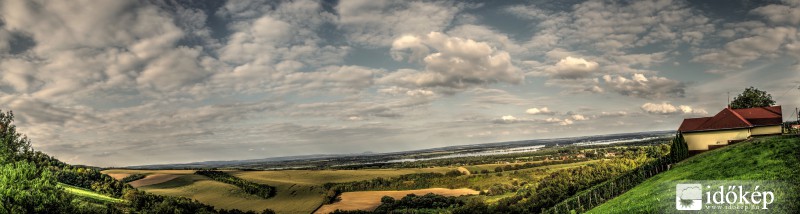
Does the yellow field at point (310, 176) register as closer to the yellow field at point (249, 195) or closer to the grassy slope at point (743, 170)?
the yellow field at point (249, 195)

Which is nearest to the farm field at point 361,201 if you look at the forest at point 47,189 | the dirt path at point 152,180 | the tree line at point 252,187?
the forest at point 47,189

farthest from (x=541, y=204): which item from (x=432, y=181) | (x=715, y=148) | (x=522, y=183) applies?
(x=432, y=181)

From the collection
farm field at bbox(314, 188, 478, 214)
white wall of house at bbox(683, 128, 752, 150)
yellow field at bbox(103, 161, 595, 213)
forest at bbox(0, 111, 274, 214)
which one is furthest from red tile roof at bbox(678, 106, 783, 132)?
forest at bbox(0, 111, 274, 214)

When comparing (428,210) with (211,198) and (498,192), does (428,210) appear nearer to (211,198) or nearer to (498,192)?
(498,192)

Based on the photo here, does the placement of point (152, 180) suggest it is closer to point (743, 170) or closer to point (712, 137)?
point (743, 170)

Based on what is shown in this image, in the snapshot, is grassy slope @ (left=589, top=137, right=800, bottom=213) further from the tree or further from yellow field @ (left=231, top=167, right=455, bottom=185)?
yellow field @ (left=231, top=167, right=455, bottom=185)

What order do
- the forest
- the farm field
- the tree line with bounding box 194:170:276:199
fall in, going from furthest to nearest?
the tree line with bounding box 194:170:276:199 < the farm field < the forest
